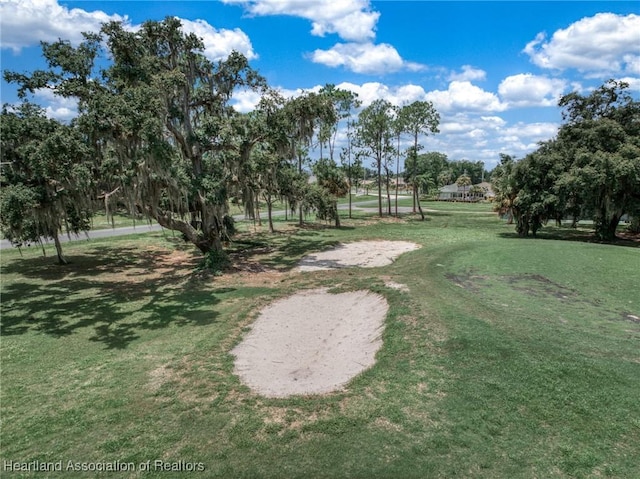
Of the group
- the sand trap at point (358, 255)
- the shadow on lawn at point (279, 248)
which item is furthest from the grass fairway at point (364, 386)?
the shadow on lawn at point (279, 248)

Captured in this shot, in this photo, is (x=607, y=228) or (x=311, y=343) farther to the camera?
(x=607, y=228)

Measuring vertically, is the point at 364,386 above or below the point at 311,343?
above

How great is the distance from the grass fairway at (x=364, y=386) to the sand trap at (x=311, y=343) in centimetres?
42

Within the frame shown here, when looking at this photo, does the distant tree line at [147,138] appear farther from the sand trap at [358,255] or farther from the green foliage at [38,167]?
the sand trap at [358,255]

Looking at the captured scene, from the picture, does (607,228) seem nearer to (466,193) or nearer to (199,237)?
(199,237)

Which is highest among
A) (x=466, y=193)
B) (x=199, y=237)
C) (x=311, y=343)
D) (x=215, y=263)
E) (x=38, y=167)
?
(x=38, y=167)

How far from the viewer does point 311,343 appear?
32.8 feet

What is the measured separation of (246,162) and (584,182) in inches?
695

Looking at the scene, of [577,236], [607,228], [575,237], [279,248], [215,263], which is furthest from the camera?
[577,236]

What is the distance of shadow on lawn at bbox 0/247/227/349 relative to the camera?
11.1 meters

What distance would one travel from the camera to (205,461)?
525 centimetres

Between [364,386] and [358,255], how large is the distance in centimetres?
1369

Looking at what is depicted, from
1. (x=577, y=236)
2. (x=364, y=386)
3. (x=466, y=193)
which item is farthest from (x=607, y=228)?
(x=466, y=193)

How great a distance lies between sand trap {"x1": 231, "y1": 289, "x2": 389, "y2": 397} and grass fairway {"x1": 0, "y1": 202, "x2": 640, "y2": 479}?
42cm
